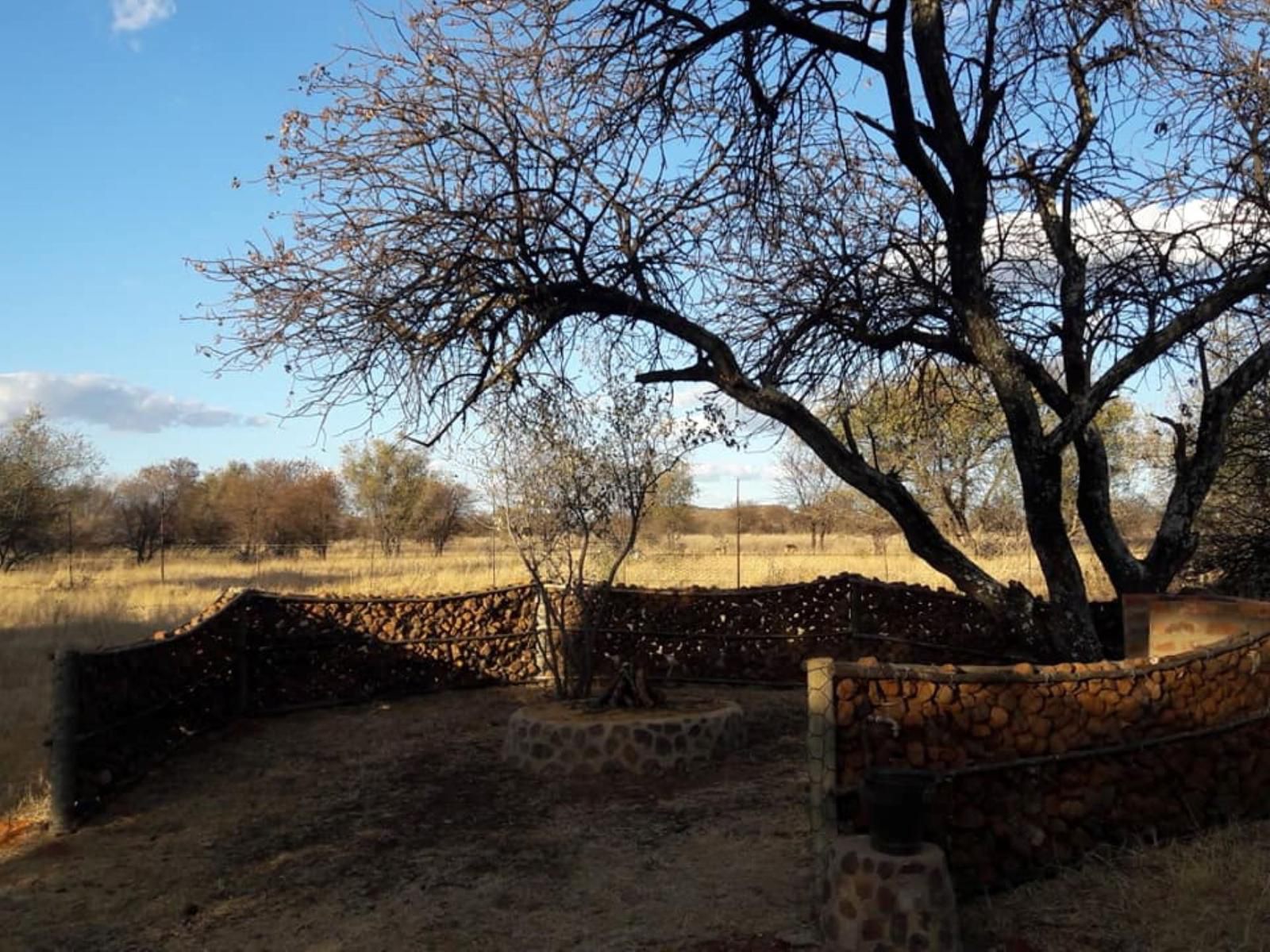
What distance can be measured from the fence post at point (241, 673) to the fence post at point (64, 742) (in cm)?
316

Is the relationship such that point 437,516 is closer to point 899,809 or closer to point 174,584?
point 174,584

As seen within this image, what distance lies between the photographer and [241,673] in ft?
33.2

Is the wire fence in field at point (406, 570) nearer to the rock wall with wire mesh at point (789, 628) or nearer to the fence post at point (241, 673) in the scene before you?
the rock wall with wire mesh at point (789, 628)

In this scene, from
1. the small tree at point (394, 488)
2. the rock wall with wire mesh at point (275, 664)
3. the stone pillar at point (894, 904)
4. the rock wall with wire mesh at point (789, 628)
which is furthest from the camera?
the small tree at point (394, 488)

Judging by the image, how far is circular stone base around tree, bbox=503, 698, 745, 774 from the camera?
25.9ft

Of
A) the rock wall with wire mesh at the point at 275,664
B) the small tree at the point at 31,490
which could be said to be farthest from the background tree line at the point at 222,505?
the rock wall with wire mesh at the point at 275,664

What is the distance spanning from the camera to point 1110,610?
10.8 meters

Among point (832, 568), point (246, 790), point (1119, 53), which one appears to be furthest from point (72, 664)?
point (832, 568)

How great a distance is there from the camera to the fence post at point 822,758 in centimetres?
478

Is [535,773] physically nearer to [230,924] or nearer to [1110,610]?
[230,924]

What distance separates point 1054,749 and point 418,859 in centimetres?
351

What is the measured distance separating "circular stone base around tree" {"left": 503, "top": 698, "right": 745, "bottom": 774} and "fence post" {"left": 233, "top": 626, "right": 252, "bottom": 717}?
3.25m

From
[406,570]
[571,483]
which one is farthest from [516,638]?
[406,570]

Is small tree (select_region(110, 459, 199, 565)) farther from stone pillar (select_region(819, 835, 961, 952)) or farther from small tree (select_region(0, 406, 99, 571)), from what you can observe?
stone pillar (select_region(819, 835, 961, 952))
